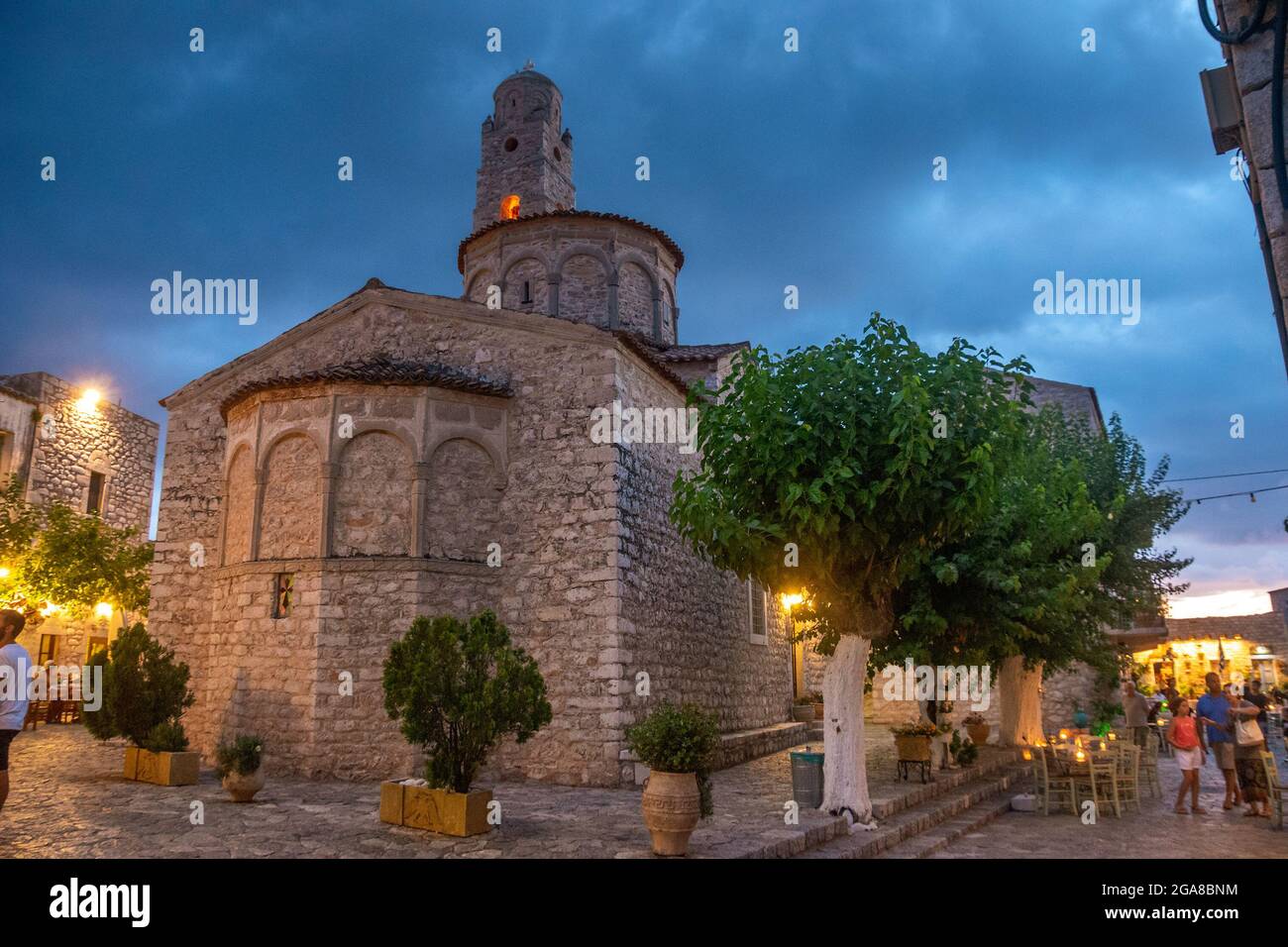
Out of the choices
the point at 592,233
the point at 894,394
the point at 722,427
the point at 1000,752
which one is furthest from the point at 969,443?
the point at 592,233

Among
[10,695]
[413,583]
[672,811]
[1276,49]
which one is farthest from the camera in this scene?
[413,583]

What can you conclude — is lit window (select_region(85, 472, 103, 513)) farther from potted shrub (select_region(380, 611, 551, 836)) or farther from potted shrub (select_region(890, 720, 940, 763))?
potted shrub (select_region(890, 720, 940, 763))

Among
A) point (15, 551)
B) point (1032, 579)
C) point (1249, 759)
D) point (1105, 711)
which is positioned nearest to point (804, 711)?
point (1105, 711)

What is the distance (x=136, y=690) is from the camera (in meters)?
Result: 10.1

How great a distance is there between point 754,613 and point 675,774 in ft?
35.0

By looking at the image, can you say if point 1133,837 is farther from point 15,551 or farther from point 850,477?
point 15,551

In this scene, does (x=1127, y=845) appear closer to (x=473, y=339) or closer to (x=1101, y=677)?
(x=473, y=339)

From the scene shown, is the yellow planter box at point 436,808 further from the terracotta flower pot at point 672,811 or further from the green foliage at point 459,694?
the terracotta flower pot at point 672,811

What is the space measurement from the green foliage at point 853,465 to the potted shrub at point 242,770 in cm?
515

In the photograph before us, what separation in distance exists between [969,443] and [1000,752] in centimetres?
929

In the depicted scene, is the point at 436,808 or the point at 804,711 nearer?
the point at 436,808

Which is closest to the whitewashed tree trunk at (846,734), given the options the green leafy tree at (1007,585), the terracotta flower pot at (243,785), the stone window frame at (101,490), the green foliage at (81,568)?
the green leafy tree at (1007,585)

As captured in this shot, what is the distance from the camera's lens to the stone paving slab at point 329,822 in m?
6.71
